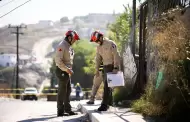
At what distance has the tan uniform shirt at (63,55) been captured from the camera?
9656mm

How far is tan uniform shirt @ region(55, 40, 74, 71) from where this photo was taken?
9656mm

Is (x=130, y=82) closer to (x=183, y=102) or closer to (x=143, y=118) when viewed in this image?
(x=143, y=118)

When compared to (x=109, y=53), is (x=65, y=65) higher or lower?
lower

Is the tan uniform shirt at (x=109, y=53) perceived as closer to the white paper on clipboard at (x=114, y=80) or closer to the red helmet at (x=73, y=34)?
the white paper on clipboard at (x=114, y=80)

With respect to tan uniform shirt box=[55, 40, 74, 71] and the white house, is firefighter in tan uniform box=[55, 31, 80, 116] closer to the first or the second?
tan uniform shirt box=[55, 40, 74, 71]

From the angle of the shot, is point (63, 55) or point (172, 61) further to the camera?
point (63, 55)

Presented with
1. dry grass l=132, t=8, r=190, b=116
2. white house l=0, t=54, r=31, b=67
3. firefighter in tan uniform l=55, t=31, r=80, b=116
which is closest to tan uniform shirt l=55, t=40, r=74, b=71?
firefighter in tan uniform l=55, t=31, r=80, b=116

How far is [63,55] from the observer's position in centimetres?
990

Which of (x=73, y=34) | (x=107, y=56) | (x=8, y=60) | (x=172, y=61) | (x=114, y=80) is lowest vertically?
(x=114, y=80)

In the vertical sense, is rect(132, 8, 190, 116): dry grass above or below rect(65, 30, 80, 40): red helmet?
below

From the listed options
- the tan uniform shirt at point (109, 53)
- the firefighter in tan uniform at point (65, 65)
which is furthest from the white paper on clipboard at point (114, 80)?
the firefighter in tan uniform at point (65, 65)

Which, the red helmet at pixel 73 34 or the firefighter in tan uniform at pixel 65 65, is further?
the red helmet at pixel 73 34

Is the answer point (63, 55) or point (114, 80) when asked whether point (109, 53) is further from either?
point (63, 55)

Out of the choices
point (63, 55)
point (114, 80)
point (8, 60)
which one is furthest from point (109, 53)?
point (8, 60)
